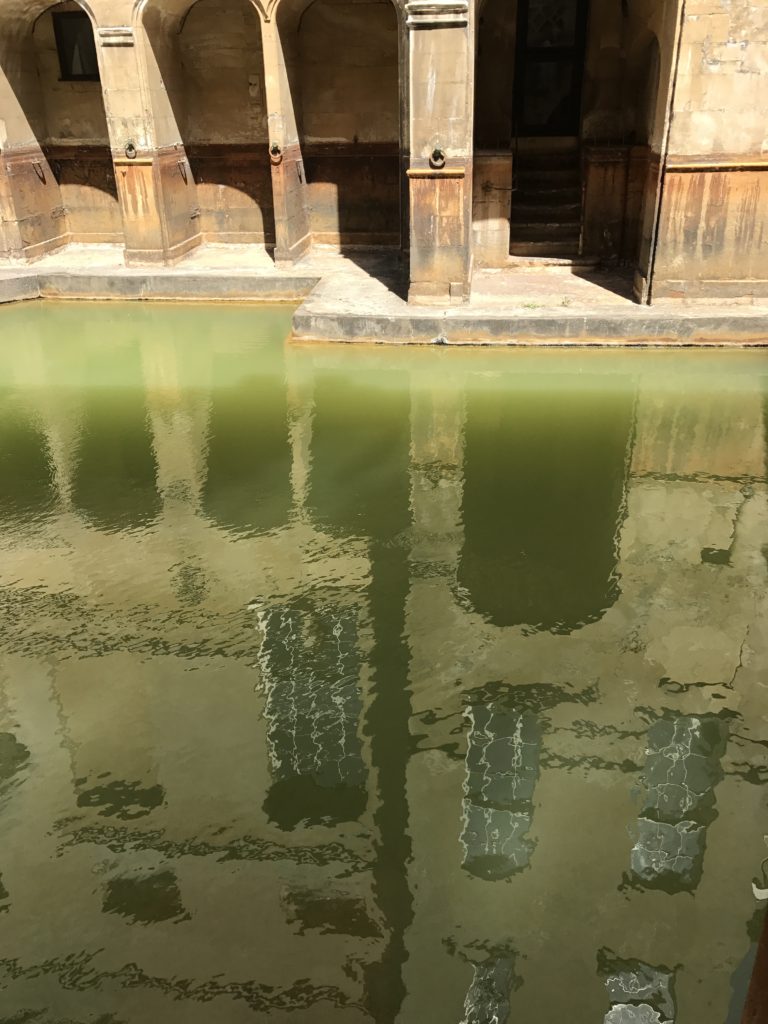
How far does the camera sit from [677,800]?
147 inches

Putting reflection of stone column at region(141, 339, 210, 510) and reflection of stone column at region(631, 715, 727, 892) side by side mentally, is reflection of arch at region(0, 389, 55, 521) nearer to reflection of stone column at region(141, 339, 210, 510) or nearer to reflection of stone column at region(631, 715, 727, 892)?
reflection of stone column at region(141, 339, 210, 510)

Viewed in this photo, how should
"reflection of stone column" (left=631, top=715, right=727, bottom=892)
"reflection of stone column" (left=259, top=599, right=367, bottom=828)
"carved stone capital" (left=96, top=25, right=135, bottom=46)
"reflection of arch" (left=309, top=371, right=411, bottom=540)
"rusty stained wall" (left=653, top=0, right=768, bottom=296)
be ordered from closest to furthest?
"reflection of stone column" (left=631, top=715, right=727, bottom=892) < "reflection of stone column" (left=259, top=599, right=367, bottom=828) < "reflection of arch" (left=309, top=371, right=411, bottom=540) < "rusty stained wall" (left=653, top=0, right=768, bottom=296) < "carved stone capital" (left=96, top=25, right=135, bottom=46)

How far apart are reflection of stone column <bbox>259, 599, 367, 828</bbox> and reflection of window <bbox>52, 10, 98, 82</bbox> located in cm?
1266

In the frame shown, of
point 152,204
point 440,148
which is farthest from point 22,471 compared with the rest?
point 152,204

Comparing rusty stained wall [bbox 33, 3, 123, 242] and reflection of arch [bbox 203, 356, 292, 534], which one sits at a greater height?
rusty stained wall [bbox 33, 3, 123, 242]

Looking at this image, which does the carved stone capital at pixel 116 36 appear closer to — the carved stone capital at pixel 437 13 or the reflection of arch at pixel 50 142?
the reflection of arch at pixel 50 142

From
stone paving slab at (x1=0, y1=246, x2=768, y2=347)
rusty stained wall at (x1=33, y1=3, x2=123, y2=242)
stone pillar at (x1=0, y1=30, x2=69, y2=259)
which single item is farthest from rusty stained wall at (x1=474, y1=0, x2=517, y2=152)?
stone pillar at (x1=0, y1=30, x2=69, y2=259)

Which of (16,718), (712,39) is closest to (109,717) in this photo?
(16,718)

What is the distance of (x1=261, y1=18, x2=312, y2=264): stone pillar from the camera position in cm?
1205

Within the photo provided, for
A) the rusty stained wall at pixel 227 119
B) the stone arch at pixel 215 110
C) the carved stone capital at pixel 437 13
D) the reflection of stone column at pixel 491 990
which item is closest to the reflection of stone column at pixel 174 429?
the reflection of stone column at pixel 491 990

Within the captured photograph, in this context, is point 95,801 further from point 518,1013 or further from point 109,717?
point 518,1013

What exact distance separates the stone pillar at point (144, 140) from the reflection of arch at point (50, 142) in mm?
1823

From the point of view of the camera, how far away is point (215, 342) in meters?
10.5

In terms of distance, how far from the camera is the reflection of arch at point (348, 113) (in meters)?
13.1
